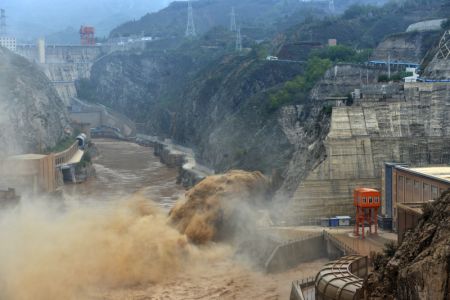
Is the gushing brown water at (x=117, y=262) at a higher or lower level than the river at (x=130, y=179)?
lower

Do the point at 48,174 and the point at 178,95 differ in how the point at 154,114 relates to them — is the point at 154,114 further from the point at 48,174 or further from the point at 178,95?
the point at 48,174

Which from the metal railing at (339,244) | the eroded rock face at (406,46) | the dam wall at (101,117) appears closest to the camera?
the metal railing at (339,244)

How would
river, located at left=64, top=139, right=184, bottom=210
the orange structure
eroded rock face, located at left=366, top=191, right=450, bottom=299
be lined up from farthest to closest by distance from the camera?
river, located at left=64, top=139, right=184, bottom=210, the orange structure, eroded rock face, located at left=366, top=191, right=450, bottom=299

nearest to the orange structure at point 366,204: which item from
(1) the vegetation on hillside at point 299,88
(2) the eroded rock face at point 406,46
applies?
(1) the vegetation on hillside at point 299,88

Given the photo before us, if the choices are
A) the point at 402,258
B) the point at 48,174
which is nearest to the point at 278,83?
the point at 48,174

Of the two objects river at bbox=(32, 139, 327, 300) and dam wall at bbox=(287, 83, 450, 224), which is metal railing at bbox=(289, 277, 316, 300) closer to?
river at bbox=(32, 139, 327, 300)

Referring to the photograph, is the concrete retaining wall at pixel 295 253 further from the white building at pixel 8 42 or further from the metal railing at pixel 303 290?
the white building at pixel 8 42

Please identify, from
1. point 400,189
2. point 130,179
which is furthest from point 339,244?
point 130,179

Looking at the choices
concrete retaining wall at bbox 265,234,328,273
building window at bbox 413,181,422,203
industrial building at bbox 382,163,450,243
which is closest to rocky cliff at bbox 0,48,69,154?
concrete retaining wall at bbox 265,234,328,273
